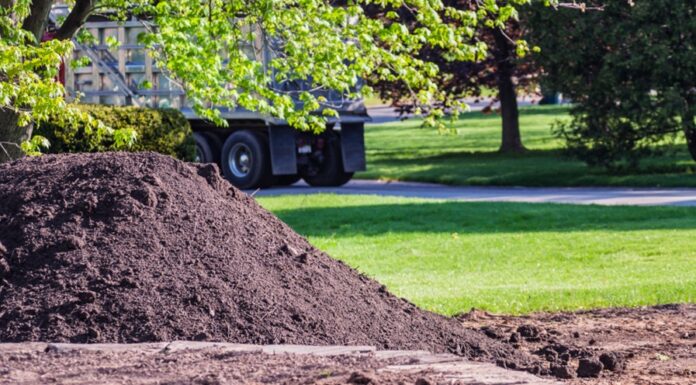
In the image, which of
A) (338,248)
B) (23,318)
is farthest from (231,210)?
(338,248)

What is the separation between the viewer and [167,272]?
6.93 m

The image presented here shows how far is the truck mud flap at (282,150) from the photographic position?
77.8 ft

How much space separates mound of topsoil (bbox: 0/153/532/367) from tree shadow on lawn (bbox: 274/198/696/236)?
8.33 metres

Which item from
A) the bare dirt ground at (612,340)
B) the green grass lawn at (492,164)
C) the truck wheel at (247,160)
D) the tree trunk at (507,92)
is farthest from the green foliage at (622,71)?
the bare dirt ground at (612,340)

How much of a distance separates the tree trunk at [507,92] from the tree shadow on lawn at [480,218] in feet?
34.9

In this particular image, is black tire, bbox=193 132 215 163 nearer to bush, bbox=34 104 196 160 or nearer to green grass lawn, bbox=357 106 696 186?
green grass lawn, bbox=357 106 696 186

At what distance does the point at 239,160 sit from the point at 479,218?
8.83m

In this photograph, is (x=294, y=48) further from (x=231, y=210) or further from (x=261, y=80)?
(x=231, y=210)

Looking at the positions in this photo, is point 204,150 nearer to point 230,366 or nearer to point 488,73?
point 488,73

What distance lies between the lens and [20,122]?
912cm

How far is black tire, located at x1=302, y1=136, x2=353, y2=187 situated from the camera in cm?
2450

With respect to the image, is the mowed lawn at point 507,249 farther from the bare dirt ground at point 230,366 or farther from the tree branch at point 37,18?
the tree branch at point 37,18

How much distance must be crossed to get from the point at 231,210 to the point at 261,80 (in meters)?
3.61

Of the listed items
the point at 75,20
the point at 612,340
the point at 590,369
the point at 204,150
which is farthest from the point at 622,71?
the point at 590,369
